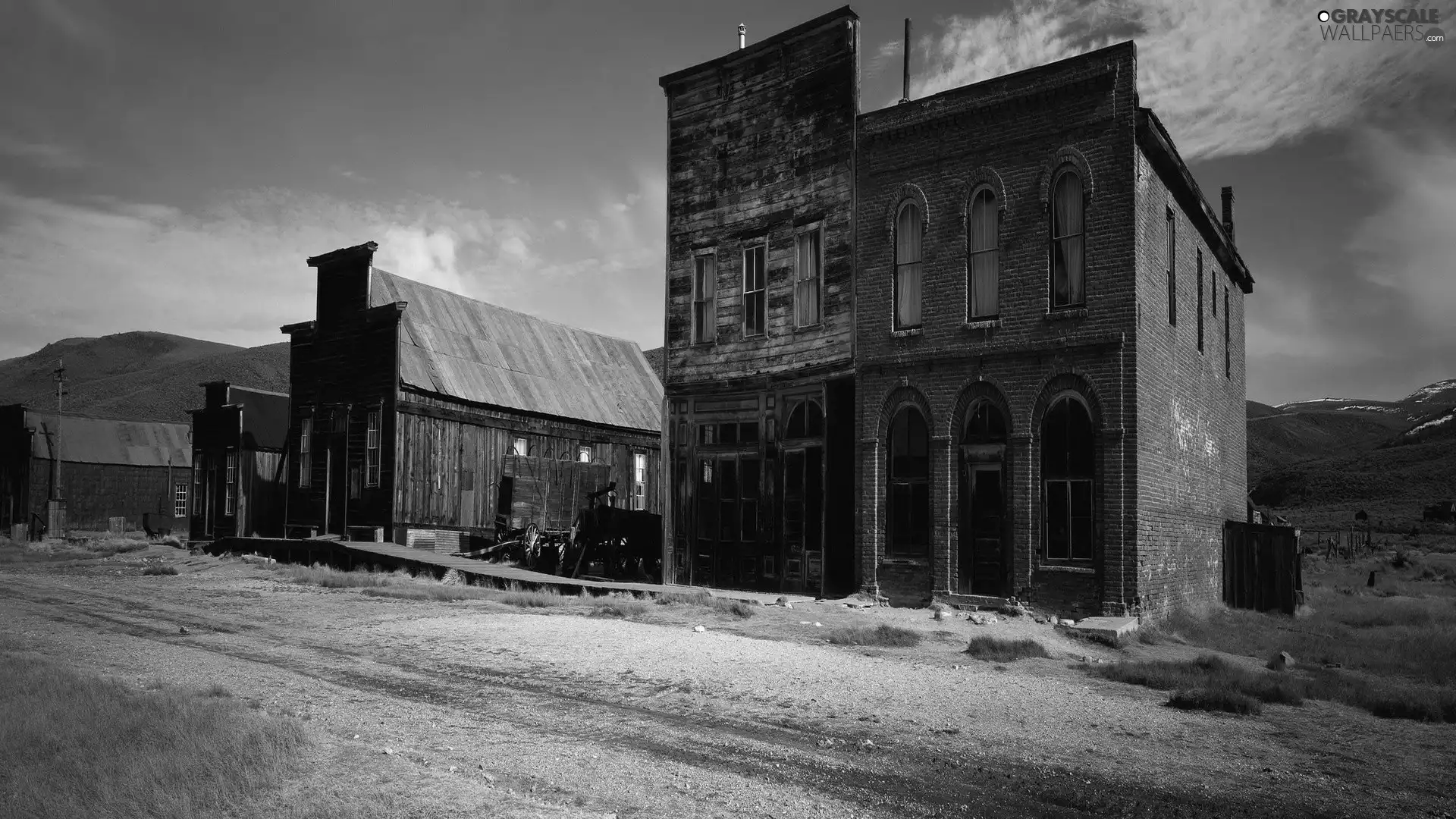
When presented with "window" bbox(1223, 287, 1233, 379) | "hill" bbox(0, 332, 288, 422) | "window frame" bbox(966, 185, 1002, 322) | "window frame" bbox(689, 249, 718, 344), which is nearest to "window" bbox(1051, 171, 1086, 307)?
"window frame" bbox(966, 185, 1002, 322)

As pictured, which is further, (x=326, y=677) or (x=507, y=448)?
(x=507, y=448)

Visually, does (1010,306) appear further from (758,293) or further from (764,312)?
(758,293)

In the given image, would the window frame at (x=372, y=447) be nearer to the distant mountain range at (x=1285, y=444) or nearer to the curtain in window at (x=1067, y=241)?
the curtain in window at (x=1067, y=241)

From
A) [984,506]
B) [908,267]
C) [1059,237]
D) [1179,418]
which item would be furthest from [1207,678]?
[908,267]

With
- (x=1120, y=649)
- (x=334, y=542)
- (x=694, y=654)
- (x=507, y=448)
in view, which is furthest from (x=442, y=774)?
(x=507, y=448)

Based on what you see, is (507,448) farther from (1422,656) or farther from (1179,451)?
(1422,656)

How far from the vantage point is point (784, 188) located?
2095 cm

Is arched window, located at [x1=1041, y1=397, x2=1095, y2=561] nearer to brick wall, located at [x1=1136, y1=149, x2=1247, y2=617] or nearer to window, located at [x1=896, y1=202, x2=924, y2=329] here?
brick wall, located at [x1=1136, y1=149, x2=1247, y2=617]

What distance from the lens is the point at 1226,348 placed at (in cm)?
2423

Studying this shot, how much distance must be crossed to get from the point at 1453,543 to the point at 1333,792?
60211 millimetres

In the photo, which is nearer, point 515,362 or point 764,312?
point 764,312

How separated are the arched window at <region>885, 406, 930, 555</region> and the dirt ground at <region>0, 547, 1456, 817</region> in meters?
2.92

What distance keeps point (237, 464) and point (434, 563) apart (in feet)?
59.7

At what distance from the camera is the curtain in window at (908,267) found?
18734mm
